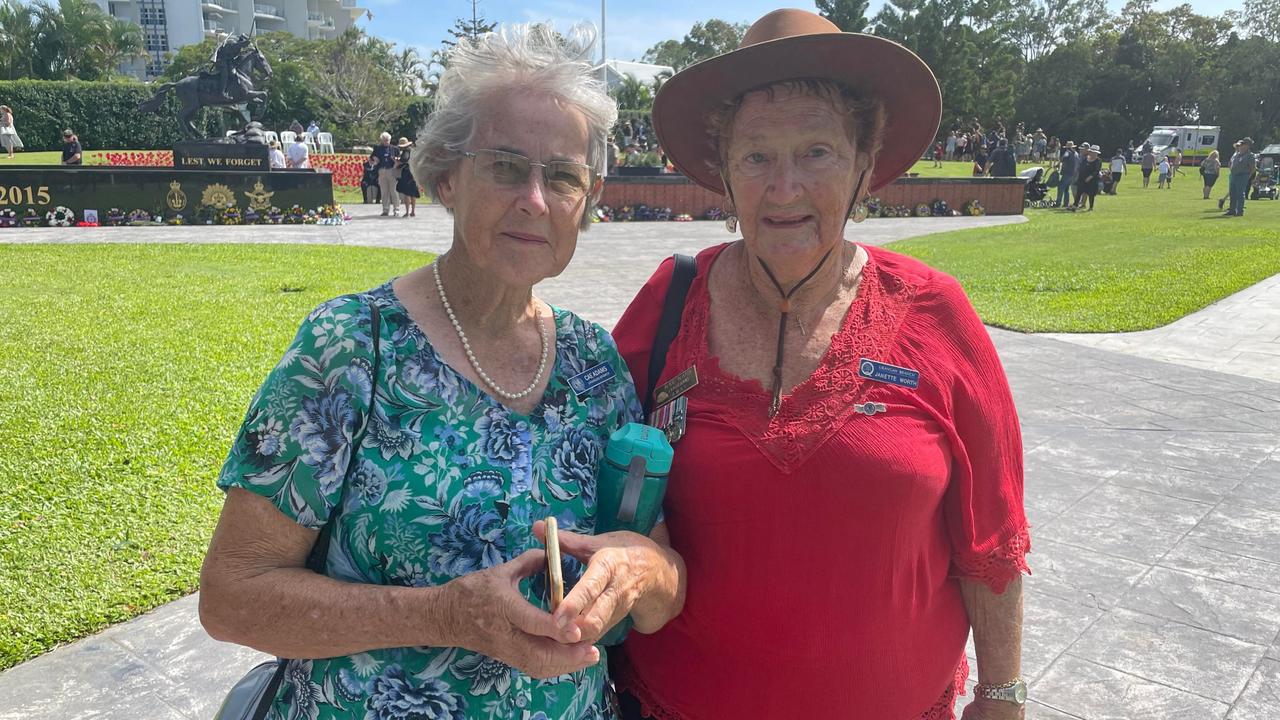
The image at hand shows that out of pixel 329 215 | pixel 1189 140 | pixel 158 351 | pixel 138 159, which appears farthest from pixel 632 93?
pixel 158 351

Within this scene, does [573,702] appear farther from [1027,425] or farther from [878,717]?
[1027,425]

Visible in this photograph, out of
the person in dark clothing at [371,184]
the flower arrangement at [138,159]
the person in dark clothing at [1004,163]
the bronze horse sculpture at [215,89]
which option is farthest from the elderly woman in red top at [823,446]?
the flower arrangement at [138,159]

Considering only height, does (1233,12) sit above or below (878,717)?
above

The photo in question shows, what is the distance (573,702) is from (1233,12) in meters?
91.5

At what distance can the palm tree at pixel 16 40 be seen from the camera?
5788 cm

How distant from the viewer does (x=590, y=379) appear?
1.77 metres

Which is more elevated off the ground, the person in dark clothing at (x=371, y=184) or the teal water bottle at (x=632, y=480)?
the person in dark clothing at (x=371, y=184)

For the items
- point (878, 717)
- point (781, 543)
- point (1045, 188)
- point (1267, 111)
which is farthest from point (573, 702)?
point (1267, 111)

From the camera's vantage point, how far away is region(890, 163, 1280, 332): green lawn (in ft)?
33.5

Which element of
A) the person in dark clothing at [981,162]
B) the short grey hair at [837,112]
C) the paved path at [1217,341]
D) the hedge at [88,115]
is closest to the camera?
the short grey hair at [837,112]

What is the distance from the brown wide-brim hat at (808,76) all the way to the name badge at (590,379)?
27.5 inches

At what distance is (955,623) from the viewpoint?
1.88m

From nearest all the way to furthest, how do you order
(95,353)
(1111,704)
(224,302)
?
(1111,704) → (95,353) → (224,302)

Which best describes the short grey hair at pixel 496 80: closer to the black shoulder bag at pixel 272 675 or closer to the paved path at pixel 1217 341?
the black shoulder bag at pixel 272 675
